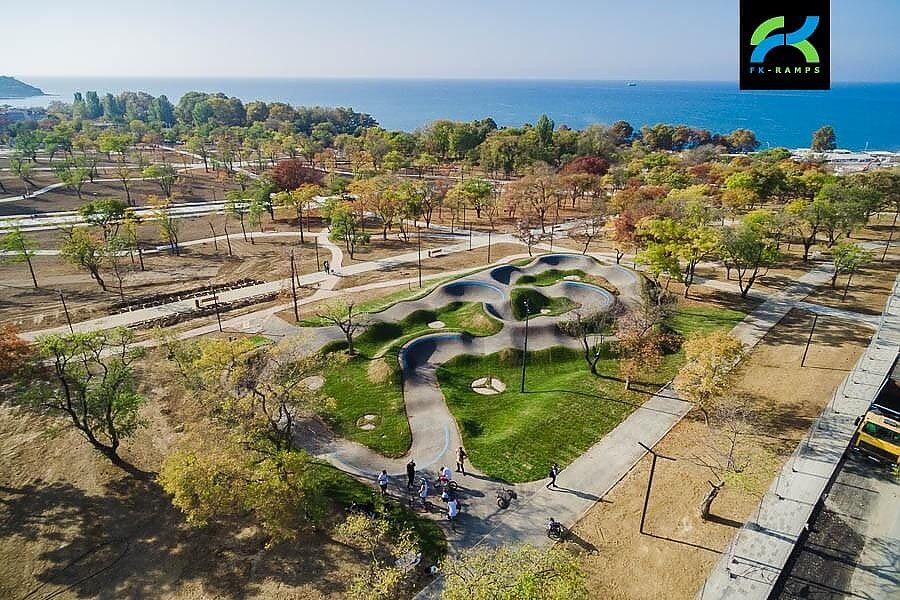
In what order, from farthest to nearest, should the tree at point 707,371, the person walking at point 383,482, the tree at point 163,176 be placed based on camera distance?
the tree at point 163,176 < the tree at point 707,371 < the person walking at point 383,482

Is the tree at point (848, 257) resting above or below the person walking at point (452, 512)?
above

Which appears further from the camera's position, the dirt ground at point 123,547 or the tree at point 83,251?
the tree at point 83,251

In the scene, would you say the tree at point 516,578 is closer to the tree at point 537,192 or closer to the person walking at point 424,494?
the person walking at point 424,494

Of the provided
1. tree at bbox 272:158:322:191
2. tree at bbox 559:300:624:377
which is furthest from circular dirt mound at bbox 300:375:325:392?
tree at bbox 272:158:322:191

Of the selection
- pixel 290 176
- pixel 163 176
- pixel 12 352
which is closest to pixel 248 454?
pixel 12 352

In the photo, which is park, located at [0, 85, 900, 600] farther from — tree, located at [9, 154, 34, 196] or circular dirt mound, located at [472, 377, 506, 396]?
Answer: tree, located at [9, 154, 34, 196]

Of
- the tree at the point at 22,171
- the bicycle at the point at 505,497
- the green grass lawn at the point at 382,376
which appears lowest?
the bicycle at the point at 505,497

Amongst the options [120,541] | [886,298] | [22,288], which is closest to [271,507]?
[120,541]

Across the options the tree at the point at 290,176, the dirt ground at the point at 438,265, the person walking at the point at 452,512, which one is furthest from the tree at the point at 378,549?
the tree at the point at 290,176
